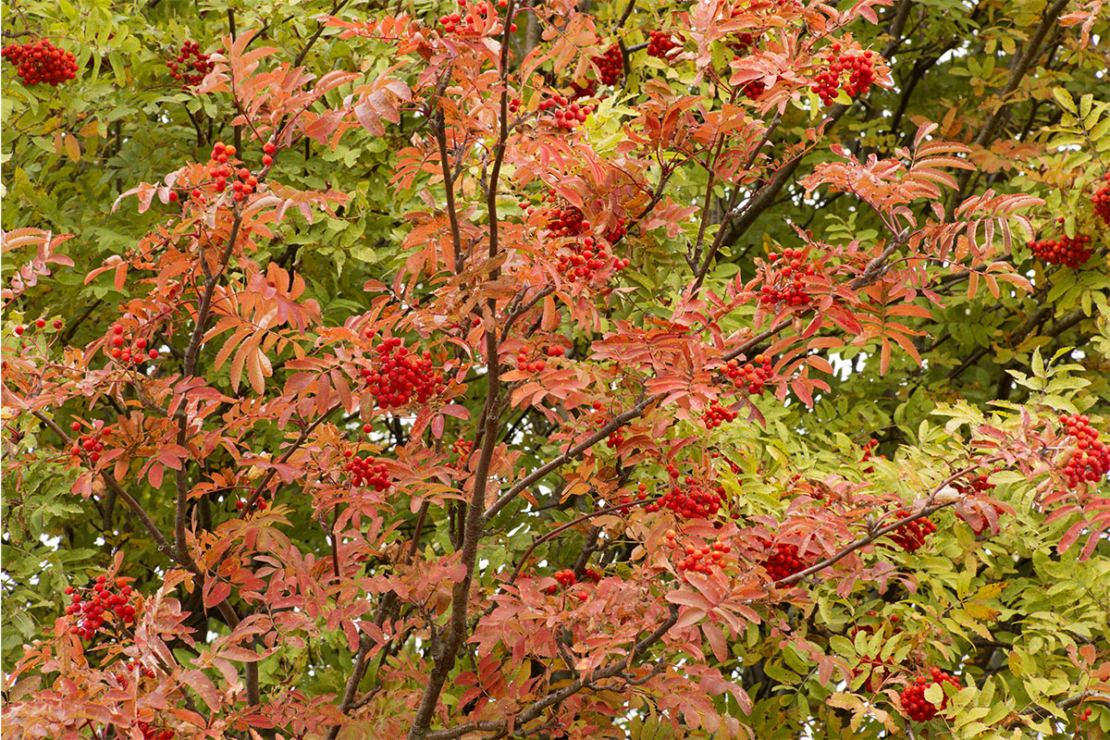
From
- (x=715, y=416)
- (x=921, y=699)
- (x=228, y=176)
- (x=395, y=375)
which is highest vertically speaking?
(x=228, y=176)

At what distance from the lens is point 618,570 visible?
372 centimetres

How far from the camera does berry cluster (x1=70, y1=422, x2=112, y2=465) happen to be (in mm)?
3051

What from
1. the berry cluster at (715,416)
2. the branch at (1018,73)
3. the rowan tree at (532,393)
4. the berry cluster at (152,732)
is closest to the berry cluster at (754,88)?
the rowan tree at (532,393)

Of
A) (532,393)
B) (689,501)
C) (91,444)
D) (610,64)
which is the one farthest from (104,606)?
(610,64)

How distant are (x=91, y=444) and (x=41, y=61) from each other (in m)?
2.57

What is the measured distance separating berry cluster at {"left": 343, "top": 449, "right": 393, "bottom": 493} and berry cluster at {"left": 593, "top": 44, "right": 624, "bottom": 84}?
2.48 meters

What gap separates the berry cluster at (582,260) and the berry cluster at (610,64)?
7.53ft

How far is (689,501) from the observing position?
329 cm

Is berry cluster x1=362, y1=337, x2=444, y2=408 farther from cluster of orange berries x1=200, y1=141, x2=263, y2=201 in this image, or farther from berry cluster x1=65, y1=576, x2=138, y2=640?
berry cluster x1=65, y1=576, x2=138, y2=640

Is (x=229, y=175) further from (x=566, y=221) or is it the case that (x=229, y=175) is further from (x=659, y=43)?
(x=659, y=43)

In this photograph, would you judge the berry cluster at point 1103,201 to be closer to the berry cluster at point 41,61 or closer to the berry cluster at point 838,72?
the berry cluster at point 838,72

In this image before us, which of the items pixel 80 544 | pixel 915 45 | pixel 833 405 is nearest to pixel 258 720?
pixel 80 544

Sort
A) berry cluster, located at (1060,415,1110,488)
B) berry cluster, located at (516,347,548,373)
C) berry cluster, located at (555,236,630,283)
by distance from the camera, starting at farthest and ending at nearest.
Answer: berry cluster, located at (1060,415,1110,488), berry cluster, located at (516,347,548,373), berry cluster, located at (555,236,630,283)

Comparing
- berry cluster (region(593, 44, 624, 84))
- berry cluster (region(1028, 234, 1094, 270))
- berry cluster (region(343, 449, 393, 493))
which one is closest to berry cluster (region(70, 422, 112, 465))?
berry cluster (region(343, 449, 393, 493))
